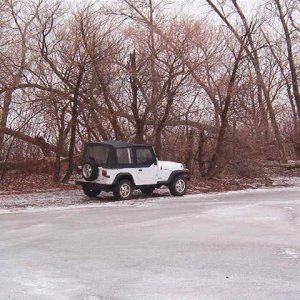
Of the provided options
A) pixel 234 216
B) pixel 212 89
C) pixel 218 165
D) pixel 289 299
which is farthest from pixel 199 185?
pixel 289 299

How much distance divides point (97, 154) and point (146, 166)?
1.65 m

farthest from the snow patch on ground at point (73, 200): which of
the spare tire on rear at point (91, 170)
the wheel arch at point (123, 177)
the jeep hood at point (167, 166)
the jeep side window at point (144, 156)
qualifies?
the jeep side window at point (144, 156)

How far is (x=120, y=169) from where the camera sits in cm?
1571

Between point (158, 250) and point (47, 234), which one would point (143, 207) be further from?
point (158, 250)

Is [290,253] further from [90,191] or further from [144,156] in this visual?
[90,191]

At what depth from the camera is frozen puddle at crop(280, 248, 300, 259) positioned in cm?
767

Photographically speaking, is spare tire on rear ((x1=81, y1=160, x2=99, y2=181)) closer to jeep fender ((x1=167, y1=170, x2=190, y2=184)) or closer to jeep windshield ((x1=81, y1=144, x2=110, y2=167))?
jeep windshield ((x1=81, y1=144, x2=110, y2=167))

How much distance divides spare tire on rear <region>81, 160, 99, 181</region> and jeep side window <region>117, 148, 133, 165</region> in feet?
2.49

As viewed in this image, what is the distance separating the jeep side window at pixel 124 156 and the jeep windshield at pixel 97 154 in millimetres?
383

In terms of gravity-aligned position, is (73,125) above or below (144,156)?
above

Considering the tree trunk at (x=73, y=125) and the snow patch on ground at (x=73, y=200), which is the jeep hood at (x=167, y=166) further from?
the tree trunk at (x=73, y=125)

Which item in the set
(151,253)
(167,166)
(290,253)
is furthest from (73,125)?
(290,253)

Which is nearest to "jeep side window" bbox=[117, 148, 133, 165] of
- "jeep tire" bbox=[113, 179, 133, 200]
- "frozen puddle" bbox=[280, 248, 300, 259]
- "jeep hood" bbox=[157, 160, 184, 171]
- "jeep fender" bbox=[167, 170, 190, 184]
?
"jeep tire" bbox=[113, 179, 133, 200]

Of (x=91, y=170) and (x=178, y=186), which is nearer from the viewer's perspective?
(x=91, y=170)
